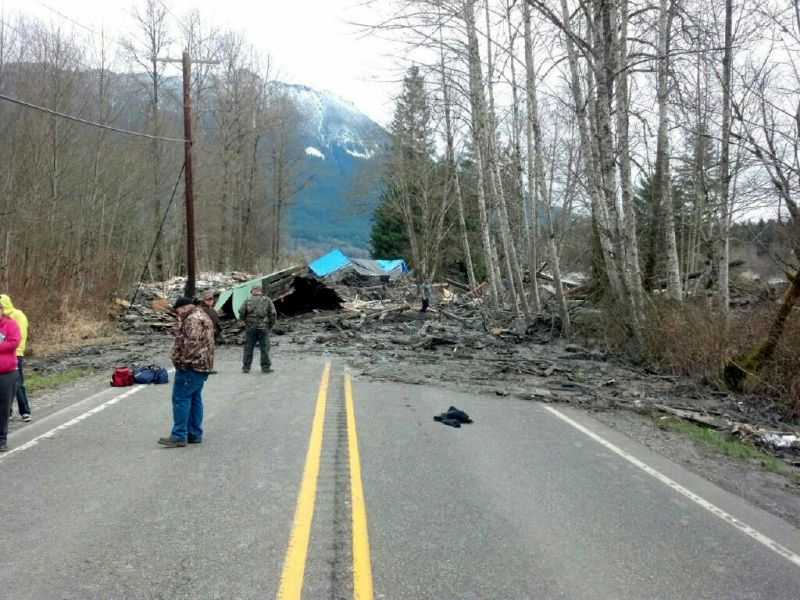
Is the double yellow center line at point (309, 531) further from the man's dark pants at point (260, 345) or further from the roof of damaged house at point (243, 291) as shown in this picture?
the roof of damaged house at point (243, 291)

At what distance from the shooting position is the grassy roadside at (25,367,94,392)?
11883mm

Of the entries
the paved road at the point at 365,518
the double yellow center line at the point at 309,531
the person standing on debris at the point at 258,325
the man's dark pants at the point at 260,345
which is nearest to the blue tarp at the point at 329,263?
the person standing on debris at the point at 258,325

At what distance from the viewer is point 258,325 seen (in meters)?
13.7

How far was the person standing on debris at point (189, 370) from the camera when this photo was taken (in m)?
7.24

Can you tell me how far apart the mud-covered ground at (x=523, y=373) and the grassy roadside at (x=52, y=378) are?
305mm

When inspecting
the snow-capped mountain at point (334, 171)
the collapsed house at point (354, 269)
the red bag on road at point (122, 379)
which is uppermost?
the snow-capped mountain at point (334, 171)

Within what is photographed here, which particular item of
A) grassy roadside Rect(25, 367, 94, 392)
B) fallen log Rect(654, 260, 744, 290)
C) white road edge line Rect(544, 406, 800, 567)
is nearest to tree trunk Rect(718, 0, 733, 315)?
fallen log Rect(654, 260, 744, 290)

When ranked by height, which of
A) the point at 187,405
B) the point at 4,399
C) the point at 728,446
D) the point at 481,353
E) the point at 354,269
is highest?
the point at 354,269

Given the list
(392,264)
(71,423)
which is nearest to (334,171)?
(392,264)

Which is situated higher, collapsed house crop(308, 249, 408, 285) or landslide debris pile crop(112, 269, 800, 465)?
collapsed house crop(308, 249, 408, 285)

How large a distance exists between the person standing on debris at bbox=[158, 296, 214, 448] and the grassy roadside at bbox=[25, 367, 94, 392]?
18.9ft

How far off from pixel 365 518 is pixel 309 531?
1.59 feet

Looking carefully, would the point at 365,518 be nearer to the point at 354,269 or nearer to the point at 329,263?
the point at 329,263

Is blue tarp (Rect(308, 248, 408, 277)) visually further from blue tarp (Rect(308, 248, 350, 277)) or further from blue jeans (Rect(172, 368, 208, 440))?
blue jeans (Rect(172, 368, 208, 440))
